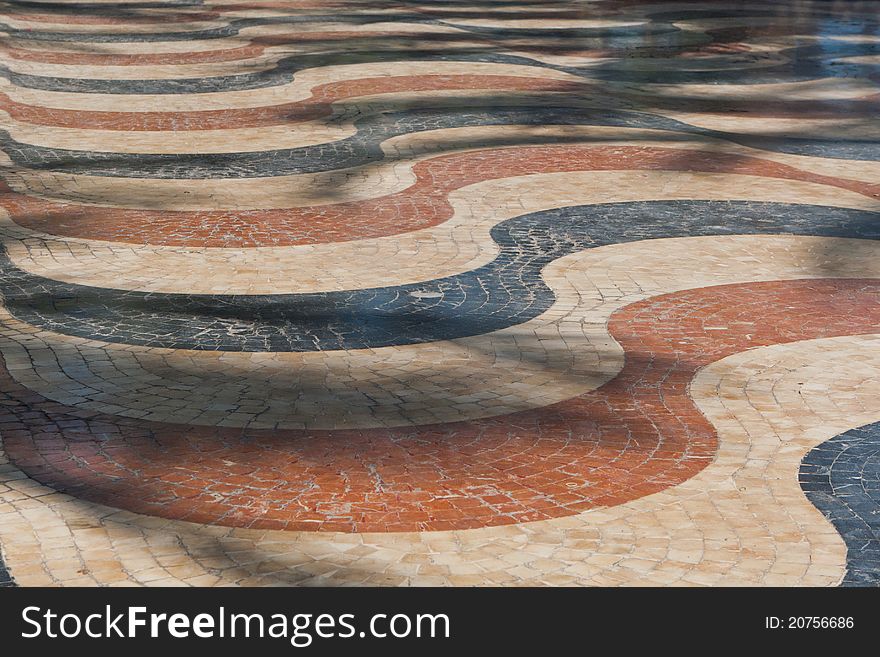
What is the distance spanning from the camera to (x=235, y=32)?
75.9ft


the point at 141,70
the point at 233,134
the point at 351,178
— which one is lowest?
the point at 351,178

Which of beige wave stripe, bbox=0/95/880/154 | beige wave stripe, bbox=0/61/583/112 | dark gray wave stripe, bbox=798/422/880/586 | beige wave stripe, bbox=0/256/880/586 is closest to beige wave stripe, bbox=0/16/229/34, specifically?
beige wave stripe, bbox=0/61/583/112

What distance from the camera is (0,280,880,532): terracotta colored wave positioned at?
20.2 feet

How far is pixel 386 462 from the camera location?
6656 mm

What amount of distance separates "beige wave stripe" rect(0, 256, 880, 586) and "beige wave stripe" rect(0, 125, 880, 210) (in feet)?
19.8

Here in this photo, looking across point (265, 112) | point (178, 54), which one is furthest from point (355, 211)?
point (178, 54)

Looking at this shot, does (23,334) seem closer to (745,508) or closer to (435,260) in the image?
(435,260)

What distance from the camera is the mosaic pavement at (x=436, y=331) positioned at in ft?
19.5

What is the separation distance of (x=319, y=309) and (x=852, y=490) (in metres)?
4.11

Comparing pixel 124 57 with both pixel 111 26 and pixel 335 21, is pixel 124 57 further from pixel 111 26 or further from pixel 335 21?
pixel 335 21

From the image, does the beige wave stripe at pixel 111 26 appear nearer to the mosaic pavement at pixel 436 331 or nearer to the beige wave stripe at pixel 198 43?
the beige wave stripe at pixel 198 43

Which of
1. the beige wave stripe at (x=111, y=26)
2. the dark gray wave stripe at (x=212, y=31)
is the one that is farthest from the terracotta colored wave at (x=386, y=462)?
the beige wave stripe at (x=111, y=26)

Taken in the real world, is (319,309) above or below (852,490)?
above

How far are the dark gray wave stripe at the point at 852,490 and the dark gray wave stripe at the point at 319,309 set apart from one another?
2.69 metres
